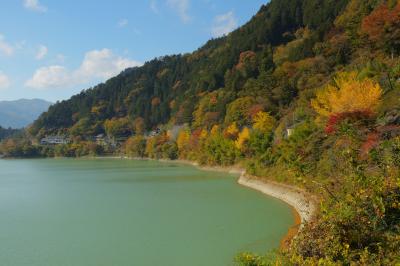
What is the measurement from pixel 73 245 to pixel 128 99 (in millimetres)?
97542

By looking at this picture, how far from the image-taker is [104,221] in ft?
61.8

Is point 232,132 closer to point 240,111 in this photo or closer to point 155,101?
point 240,111

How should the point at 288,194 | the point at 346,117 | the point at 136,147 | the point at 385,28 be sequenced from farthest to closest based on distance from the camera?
the point at 136,147, the point at 385,28, the point at 288,194, the point at 346,117

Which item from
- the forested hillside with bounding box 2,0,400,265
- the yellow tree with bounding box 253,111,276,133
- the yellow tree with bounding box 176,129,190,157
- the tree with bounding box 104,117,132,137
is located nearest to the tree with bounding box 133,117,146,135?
the forested hillside with bounding box 2,0,400,265

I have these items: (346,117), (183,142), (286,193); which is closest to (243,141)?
(286,193)

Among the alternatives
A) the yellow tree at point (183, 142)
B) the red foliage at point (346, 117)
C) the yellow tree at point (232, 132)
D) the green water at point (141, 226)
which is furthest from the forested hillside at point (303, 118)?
the green water at point (141, 226)

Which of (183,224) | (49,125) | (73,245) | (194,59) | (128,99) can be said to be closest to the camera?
(73,245)

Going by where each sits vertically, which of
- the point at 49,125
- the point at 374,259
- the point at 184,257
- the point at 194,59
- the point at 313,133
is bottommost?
the point at 184,257

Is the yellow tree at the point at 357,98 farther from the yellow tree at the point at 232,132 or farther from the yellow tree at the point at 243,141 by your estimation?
the yellow tree at the point at 232,132

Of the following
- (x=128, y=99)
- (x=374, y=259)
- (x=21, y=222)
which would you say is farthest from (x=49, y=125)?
(x=374, y=259)

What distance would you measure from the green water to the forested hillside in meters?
2.62

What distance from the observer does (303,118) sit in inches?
1248

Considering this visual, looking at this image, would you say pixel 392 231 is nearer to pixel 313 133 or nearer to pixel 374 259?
pixel 374 259

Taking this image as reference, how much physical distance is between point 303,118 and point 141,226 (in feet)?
59.1
